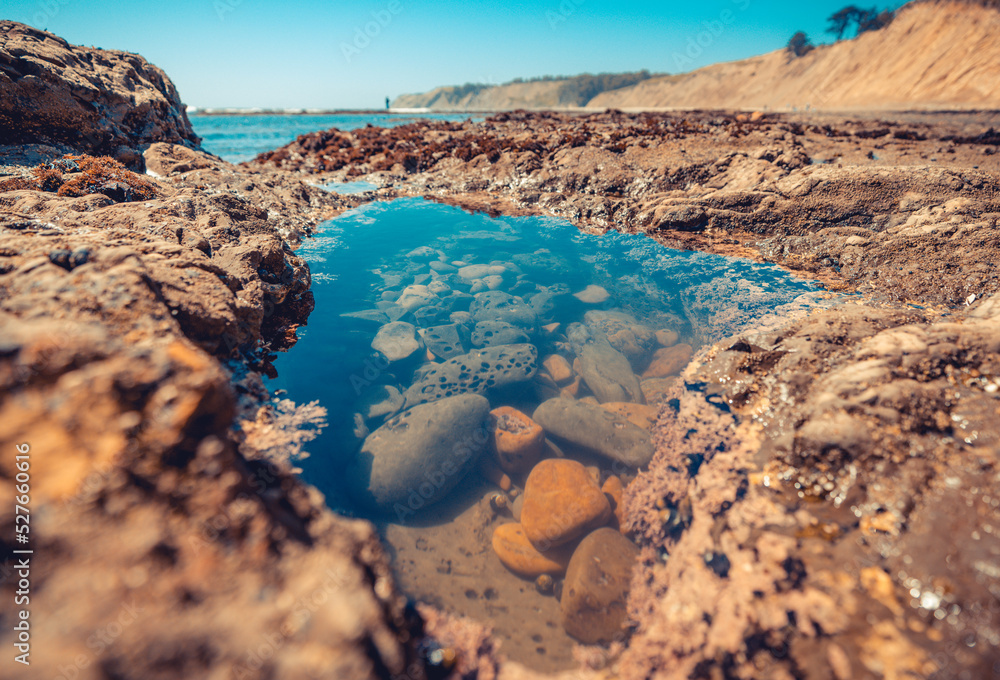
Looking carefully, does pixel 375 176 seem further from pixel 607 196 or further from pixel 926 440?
pixel 926 440

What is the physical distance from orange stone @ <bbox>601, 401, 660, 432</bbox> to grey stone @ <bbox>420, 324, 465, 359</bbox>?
2.45m

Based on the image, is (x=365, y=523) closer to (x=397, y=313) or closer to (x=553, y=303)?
(x=397, y=313)

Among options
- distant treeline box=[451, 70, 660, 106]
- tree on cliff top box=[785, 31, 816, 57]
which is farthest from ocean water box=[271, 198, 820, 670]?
distant treeline box=[451, 70, 660, 106]

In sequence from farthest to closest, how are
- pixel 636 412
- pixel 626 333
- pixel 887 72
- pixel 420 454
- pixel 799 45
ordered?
1. pixel 799 45
2. pixel 887 72
3. pixel 626 333
4. pixel 636 412
5. pixel 420 454

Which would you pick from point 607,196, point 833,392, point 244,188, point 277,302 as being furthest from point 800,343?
point 244,188

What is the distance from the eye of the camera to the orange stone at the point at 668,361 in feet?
17.5

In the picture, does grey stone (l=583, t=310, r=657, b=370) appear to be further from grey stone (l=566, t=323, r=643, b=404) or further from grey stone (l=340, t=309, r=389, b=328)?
grey stone (l=340, t=309, r=389, b=328)

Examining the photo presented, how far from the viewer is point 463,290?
23.6ft

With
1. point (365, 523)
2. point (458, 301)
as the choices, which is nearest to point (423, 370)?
point (458, 301)

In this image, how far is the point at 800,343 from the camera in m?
3.74

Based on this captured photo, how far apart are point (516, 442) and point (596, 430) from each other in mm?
1024

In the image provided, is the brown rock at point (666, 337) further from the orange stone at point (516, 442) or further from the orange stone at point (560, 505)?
the orange stone at point (560, 505)

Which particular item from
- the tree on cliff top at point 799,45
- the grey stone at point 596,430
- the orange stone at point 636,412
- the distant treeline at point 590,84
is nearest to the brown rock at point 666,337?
the orange stone at point 636,412

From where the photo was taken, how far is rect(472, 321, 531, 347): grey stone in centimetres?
582
